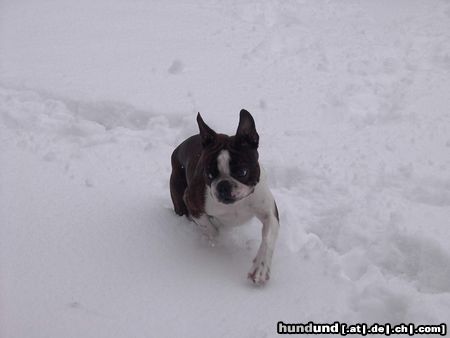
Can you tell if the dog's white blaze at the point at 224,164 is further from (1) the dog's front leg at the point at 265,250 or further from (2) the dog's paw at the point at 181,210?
(2) the dog's paw at the point at 181,210

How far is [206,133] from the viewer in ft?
11.3

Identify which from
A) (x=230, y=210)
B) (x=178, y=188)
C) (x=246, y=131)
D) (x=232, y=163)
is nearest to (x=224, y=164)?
(x=232, y=163)

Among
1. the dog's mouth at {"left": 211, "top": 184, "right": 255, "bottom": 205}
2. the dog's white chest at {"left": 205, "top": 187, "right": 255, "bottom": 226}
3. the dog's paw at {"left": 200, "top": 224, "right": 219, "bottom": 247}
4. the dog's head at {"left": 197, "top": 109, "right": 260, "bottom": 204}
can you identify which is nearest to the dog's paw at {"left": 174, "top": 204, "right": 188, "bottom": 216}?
the dog's paw at {"left": 200, "top": 224, "right": 219, "bottom": 247}

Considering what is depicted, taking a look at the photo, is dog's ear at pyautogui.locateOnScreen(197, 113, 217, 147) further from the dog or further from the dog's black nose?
the dog's black nose

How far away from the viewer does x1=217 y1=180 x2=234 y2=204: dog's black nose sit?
3135 millimetres

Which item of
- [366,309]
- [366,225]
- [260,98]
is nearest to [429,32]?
[260,98]

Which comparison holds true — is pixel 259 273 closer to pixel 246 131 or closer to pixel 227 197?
pixel 227 197

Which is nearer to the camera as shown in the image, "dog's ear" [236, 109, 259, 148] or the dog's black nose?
the dog's black nose

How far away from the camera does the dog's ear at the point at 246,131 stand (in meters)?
3.32

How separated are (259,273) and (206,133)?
99cm

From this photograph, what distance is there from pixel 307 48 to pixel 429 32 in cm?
172

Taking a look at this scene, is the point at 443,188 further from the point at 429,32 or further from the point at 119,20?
the point at 119,20

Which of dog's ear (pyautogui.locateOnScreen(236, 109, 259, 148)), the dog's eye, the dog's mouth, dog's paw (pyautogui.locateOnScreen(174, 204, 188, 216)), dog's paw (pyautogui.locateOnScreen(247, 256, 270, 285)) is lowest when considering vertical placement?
dog's paw (pyautogui.locateOnScreen(174, 204, 188, 216))

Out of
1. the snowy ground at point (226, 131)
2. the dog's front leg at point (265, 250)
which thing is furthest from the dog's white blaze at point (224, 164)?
the snowy ground at point (226, 131)
